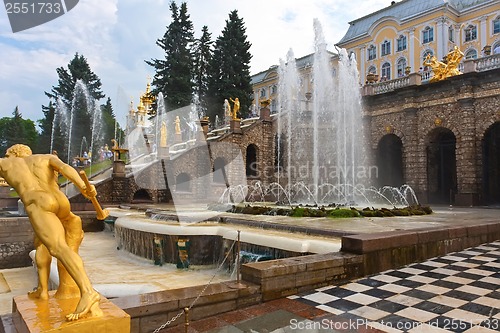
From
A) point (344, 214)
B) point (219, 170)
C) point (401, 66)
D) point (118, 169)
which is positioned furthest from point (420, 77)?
point (118, 169)

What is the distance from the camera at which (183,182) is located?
25.3 metres

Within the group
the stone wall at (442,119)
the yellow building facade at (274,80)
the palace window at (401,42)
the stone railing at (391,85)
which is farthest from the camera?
the yellow building facade at (274,80)

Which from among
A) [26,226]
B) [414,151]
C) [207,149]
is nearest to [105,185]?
[207,149]

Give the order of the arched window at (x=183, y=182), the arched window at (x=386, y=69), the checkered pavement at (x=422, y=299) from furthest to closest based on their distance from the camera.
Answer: the arched window at (x=386, y=69) < the arched window at (x=183, y=182) < the checkered pavement at (x=422, y=299)

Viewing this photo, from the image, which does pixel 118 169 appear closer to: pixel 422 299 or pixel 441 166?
pixel 441 166

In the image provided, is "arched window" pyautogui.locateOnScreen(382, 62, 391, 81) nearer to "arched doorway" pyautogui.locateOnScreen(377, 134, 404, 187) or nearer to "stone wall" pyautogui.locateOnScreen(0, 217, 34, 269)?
"arched doorway" pyautogui.locateOnScreen(377, 134, 404, 187)

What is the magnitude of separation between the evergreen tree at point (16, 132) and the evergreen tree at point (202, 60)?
23047mm

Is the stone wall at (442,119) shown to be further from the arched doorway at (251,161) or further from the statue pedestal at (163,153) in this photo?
the statue pedestal at (163,153)

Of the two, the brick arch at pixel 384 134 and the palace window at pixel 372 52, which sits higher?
the palace window at pixel 372 52

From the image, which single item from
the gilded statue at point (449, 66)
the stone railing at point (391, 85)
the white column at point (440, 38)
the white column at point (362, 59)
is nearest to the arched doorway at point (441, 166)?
the gilded statue at point (449, 66)

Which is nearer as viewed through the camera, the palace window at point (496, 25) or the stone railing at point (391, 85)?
the stone railing at point (391, 85)

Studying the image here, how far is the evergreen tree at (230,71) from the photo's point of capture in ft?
128

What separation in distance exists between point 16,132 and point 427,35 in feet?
166

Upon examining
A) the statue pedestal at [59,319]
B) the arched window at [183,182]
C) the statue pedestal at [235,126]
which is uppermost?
the statue pedestal at [235,126]
